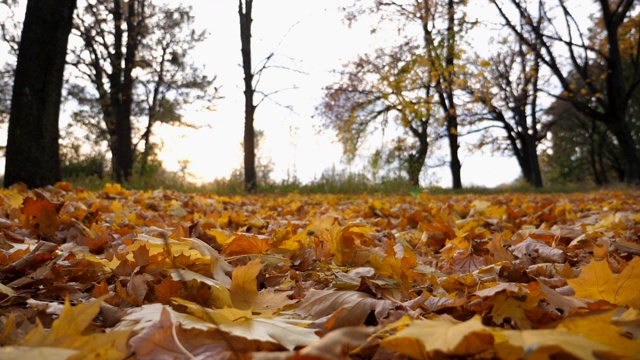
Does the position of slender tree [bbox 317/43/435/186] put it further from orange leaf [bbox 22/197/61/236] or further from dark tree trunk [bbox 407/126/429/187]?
orange leaf [bbox 22/197/61/236]

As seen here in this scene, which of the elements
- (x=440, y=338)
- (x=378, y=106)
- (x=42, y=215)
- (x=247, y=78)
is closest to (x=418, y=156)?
(x=378, y=106)

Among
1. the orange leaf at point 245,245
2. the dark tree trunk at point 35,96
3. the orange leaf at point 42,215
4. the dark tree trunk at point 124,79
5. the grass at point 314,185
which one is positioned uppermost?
the dark tree trunk at point 124,79

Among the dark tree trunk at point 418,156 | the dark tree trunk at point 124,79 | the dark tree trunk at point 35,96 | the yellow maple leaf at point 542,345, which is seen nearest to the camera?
the yellow maple leaf at point 542,345

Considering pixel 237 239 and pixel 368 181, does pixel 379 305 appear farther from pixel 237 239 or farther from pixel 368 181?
pixel 368 181

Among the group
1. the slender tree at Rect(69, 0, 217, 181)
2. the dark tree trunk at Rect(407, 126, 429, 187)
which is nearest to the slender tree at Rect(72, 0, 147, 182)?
the slender tree at Rect(69, 0, 217, 181)

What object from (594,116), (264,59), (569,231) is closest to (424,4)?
(264,59)

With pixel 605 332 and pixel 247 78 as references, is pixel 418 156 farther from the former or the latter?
pixel 605 332

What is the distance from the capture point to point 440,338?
581 mm

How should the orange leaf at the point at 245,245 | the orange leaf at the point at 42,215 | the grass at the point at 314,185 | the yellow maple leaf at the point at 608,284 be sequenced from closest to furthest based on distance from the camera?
the yellow maple leaf at the point at 608,284, the orange leaf at the point at 245,245, the orange leaf at the point at 42,215, the grass at the point at 314,185

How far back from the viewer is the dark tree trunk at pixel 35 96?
514cm

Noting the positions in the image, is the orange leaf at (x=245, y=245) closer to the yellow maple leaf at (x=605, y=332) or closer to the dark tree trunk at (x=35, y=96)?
the yellow maple leaf at (x=605, y=332)

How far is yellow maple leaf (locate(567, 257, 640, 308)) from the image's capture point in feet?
3.01

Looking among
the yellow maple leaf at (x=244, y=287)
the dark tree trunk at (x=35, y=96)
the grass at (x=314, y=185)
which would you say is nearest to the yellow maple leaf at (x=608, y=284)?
the yellow maple leaf at (x=244, y=287)

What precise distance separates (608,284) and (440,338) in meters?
0.56
